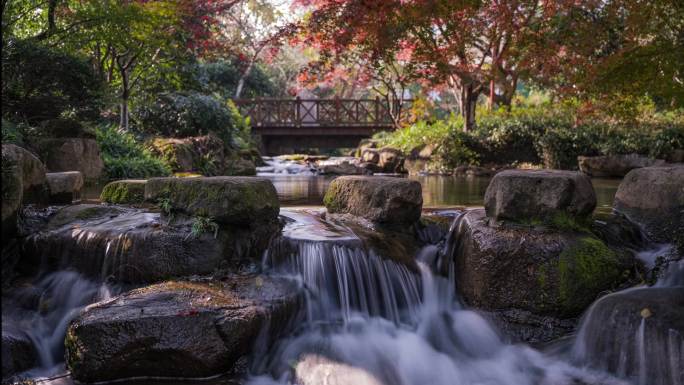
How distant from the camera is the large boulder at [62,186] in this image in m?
5.89

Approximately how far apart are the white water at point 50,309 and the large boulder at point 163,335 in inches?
11.9

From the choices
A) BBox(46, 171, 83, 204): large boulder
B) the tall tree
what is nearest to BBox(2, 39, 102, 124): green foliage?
BBox(46, 171, 83, 204): large boulder

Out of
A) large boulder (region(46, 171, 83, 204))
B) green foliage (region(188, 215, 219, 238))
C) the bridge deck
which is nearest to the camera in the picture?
green foliage (region(188, 215, 219, 238))

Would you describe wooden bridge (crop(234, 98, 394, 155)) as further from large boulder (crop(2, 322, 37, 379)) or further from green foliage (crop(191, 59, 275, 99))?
large boulder (crop(2, 322, 37, 379))

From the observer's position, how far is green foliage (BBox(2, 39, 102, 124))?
887 cm

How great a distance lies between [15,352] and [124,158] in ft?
25.2

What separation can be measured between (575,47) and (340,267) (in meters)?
8.72

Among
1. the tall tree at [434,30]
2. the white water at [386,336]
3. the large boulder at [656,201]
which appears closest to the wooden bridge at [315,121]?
the tall tree at [434,30]

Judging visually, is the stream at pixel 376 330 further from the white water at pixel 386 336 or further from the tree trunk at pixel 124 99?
the tree trunk at pixel 124 99

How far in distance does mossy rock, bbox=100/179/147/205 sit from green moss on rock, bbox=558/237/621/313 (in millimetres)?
4202

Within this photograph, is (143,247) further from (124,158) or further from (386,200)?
(124,158)

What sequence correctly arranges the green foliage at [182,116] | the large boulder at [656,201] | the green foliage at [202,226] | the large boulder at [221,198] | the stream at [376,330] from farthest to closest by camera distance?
the green foliage at [182,116], the large boulder at [656,201], the large boulder at [221,198], the green foliage at [202,226], the stream at [376,330]

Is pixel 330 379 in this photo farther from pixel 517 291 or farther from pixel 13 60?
pixel 13 60

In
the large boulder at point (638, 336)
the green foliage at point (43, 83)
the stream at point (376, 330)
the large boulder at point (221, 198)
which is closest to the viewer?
the large boulder at point (638, 336)
